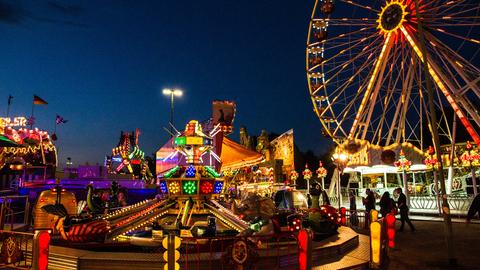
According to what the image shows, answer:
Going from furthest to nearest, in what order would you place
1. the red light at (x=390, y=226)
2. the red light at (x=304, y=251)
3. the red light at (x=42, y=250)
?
the red light at (x=390, y=226), the red light at (x=304, y=251), the red light at (x=42, y=250)

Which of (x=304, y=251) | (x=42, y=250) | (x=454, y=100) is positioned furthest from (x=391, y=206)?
(x=42, y=250)

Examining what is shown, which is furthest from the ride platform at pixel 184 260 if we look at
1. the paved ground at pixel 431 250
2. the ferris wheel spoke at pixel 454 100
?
the ferris wheel spoke at pixel 454 100

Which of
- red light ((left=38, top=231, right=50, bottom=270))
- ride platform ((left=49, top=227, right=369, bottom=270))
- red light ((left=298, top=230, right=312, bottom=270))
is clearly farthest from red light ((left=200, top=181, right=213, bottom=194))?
red light ((left=38, top=231, right=50, bottom=270))

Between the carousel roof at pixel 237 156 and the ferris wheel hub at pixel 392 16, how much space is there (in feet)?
42.6

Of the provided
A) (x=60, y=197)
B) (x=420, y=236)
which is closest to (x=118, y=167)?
(x=60, y=197)

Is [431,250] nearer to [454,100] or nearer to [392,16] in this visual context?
[454,100]

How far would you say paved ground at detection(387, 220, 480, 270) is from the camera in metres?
9.27

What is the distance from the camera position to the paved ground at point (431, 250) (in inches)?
365

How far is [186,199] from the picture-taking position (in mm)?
11188

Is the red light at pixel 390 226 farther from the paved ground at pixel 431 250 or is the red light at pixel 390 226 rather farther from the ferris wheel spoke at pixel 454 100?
the ferris wheel spoke at pixel 454 100

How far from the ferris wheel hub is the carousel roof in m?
13.0

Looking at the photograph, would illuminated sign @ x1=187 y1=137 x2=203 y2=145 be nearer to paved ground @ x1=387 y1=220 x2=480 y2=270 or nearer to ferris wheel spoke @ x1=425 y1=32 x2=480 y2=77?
paved ground @ x1=387 y1=220 x2=480 y2=270

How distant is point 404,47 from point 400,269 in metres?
22.3

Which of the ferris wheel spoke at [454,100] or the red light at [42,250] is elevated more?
the ferris wheel spoke at [454,100]
